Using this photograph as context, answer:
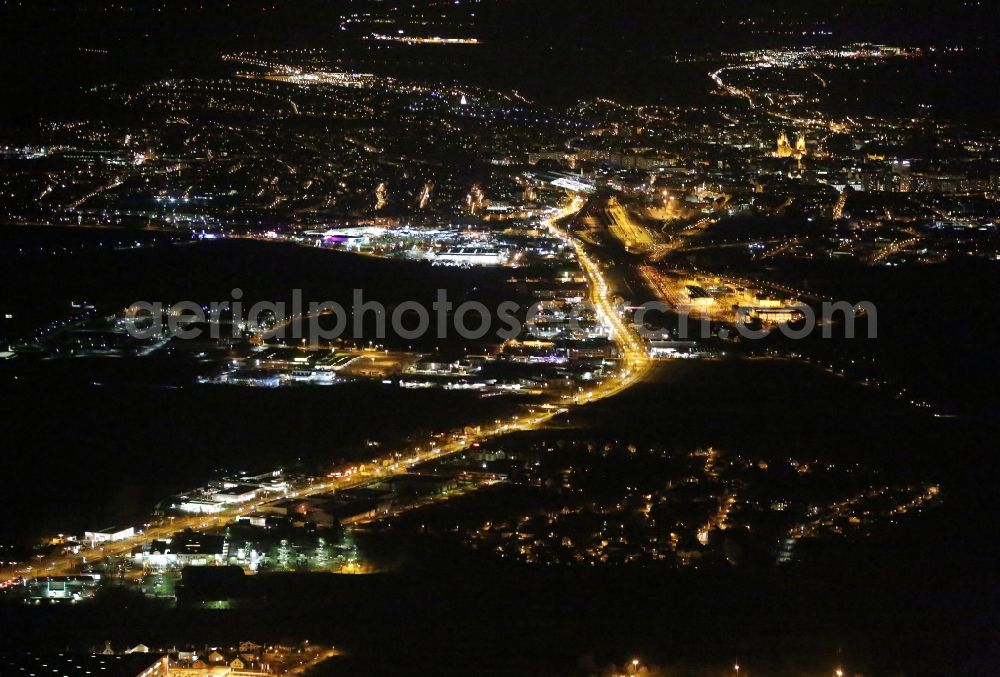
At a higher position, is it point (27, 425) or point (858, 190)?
point (858, 190)

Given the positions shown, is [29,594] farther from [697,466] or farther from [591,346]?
[591,346]

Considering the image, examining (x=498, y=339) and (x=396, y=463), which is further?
(x=498, y=339)

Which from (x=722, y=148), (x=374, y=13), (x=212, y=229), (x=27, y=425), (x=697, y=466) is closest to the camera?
(x=697, y=466)

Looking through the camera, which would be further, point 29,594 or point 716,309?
point 716,309

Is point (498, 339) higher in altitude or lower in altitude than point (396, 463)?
higher

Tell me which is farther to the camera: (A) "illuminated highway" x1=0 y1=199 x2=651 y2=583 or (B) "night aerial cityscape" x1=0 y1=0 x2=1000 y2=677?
(A) "illuminated highway" x1=0 y1=199 x2=651 y2=583

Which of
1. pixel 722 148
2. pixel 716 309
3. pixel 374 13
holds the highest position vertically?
pixel 374 13

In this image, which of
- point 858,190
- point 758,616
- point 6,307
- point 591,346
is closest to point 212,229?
point 6,307

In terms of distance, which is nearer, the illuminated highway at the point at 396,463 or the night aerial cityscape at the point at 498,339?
the night aerial cityscape at the point at 498,339
